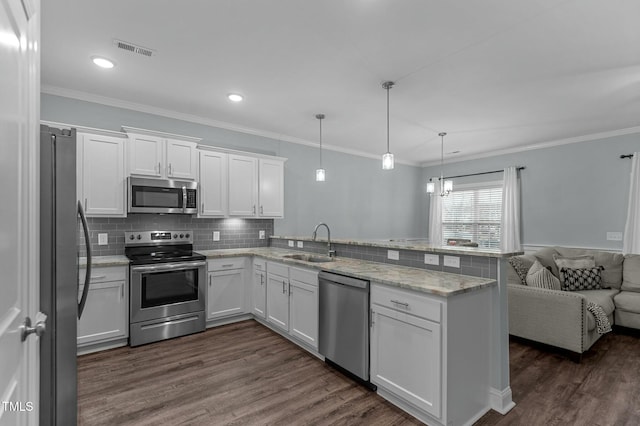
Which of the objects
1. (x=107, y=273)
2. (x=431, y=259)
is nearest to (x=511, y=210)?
(x=431, y=259)

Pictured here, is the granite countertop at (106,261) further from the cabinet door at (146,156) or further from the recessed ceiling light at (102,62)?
the recessed ceiling light at (102,62)

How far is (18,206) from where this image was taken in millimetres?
958

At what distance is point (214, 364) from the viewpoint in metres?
2.97

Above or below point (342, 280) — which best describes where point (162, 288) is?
below

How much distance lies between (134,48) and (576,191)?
637 cm

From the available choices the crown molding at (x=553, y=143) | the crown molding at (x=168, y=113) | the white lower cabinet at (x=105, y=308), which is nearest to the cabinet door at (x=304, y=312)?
the white lower cabinet at (x=105, y=308)

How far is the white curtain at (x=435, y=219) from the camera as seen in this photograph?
7211 millimetres

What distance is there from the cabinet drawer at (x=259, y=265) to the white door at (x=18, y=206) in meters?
2.73

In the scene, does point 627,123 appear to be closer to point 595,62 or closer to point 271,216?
point 595,62

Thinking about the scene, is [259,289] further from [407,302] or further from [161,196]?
[407,302]

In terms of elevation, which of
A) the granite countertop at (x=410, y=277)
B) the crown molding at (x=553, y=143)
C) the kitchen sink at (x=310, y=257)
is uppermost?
the crown molding at (x=553, y=143)

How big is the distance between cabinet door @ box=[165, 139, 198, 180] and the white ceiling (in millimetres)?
493

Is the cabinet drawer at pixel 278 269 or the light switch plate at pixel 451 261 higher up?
the light switch plate at pixel 451 261

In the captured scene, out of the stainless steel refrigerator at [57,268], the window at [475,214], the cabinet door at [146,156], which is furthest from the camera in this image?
the window at [475,214]
